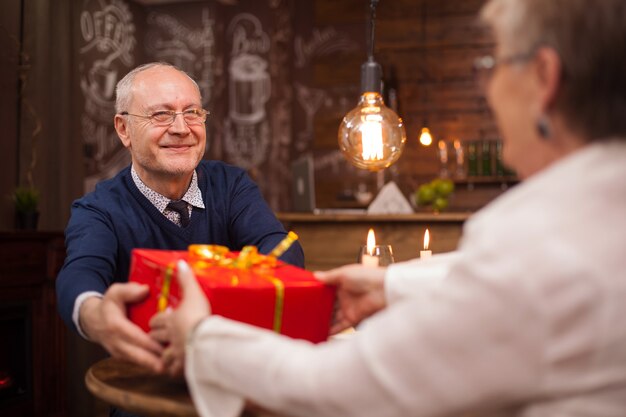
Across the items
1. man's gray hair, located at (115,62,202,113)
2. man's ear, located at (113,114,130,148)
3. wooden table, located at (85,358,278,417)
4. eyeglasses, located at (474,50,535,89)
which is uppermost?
man's gray hair, located at (115,62,202,113)

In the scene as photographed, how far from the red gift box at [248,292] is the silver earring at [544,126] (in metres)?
0.52

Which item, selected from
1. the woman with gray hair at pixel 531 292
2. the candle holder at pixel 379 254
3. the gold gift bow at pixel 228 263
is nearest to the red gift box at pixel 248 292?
the gold gift bow at pixel 228 263

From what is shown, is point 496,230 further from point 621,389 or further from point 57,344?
point 57,344

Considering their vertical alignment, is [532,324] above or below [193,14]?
below

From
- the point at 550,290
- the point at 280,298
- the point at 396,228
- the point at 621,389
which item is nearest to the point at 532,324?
the point at 550,290

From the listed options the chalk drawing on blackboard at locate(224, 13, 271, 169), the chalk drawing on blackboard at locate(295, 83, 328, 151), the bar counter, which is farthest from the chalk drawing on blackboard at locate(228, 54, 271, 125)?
the bar counter

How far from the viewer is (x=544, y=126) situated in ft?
2.86

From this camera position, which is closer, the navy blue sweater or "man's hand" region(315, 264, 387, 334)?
→ "man's hand" region(315, 264, 387, 334)

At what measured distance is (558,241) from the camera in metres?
0.78

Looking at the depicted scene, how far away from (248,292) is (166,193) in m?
0.93

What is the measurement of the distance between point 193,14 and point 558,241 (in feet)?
21.4

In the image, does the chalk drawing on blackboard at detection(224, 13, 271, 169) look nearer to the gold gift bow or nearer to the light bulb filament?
the light bulb filament

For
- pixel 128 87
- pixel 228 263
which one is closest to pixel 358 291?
pixel 228 263

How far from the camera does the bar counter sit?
414 centimetres
